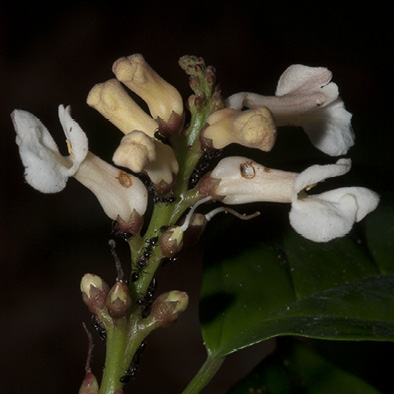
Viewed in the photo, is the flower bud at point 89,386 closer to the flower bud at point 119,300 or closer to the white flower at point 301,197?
the flower bud at point 119,300

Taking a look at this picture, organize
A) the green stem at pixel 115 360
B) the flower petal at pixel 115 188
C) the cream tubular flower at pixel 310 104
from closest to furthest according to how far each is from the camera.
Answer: the green stem at pixel 115 360, the flower petal at pixel 115 188, the cream tubular flower at pixel 310 104

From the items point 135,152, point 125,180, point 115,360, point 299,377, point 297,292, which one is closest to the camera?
point 135,152

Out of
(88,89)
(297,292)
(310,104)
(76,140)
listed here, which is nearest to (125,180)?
(76,140)

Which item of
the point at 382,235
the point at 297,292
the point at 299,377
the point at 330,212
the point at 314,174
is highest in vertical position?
the point at 314,174

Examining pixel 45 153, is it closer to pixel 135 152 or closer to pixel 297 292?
pixel 135 152

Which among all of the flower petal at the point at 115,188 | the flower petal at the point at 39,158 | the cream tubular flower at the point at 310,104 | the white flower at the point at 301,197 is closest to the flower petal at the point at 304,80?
the cream tubular flower at the point at 310,104

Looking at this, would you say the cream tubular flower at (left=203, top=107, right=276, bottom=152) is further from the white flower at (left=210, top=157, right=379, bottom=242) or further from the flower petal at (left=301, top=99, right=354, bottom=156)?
the flower petal at (left=301, top=99, right=354, bottom=156)

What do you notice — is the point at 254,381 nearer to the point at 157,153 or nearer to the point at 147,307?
the point at 147,307
